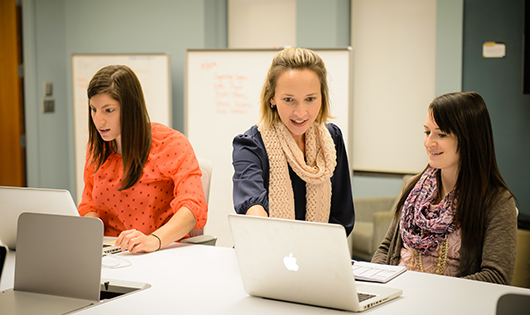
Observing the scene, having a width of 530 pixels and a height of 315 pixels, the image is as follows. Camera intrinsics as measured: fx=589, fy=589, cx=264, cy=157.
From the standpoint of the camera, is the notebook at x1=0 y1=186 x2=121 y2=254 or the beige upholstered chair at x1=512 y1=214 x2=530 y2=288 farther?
the beige upholstered chair at x1=512 y1=214 x2=530 y2=288

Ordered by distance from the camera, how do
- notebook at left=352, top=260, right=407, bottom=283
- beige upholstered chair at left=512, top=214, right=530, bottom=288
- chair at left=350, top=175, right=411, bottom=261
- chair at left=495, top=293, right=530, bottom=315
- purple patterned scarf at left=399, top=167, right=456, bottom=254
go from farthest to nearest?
chair at left=350, top=175, right=411, bottom=261 < beige upholstered chair at left=512, top=214, right=530, bottom=288 < purple patterned scarf at left=399, top=167, right=456, bottom=254 < notebook at left=352, top=260, right=407, bottom=283 < chair at left=495, top=293, right=530, bottom=315

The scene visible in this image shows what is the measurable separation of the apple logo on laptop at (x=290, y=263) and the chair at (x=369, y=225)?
7.59ft

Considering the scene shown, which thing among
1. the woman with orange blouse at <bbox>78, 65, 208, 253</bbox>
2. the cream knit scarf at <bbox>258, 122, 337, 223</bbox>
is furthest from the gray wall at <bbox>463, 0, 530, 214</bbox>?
the woman with orange blouse at <bbox>78, 65, 208, 253</bbox>

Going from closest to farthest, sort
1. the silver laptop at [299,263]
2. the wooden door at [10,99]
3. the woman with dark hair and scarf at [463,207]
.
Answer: the silver laptop at [299,263]
the woman with dark hair and scarf at [463,207]
the wooden door at [10,99]

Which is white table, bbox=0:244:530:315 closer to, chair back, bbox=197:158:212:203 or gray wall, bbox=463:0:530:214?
chair back, bbox=197:158:212:203

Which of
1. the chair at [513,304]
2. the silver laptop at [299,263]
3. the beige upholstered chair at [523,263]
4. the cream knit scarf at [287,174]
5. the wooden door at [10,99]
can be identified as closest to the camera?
the chair at [513,304]

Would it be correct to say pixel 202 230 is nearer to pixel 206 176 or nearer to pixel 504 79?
pixel 206 176

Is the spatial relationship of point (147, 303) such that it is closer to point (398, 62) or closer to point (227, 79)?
point (227, 79)

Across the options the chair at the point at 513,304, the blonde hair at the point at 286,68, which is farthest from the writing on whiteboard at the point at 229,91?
the chair at the point at 513,304

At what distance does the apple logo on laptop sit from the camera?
Result: 1385 millimetres

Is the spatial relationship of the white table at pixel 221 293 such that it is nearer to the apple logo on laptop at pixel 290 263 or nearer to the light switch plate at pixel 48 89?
the apple logo on laptop at pixel 290 263

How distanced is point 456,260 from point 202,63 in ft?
9.13

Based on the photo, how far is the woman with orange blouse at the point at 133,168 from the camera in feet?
7.03

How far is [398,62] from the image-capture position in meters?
4.33
